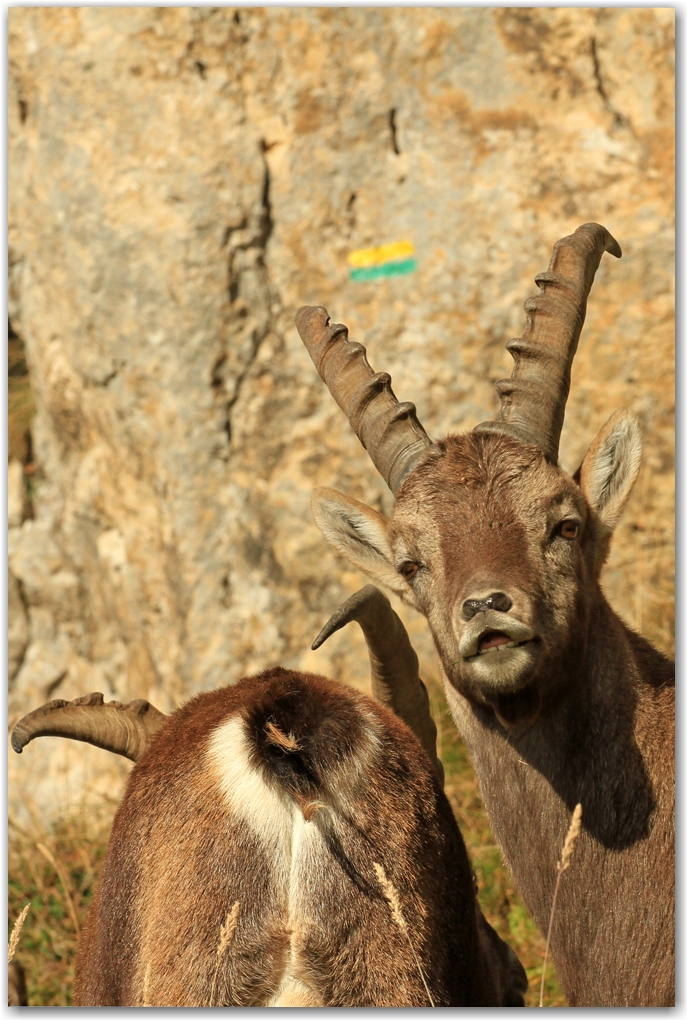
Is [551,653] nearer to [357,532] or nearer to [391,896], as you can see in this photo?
[391,896]

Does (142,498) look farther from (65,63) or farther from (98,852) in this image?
(65,63)

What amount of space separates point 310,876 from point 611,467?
211cm

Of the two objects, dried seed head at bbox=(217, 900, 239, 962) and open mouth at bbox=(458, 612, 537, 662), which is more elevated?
open mouth at bbox=(458, 612, 537, 662)

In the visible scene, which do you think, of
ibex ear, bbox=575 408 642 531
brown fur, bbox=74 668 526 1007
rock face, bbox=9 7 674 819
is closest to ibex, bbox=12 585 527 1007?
brown fur, bbox=74 668 526 1007

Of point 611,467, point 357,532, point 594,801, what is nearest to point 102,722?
point 357,532

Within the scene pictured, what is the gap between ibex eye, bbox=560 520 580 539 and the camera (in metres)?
4.17

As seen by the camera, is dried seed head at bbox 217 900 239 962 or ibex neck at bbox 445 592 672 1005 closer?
dried seed head at bbox 217 900 239 962

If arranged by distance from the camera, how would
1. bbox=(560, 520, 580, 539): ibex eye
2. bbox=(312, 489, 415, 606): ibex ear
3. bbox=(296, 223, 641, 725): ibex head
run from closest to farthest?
bbox=(296, 223, 641, 725): ibex head < bbox=(560, 520, 580, 539): ibex eye < bbox=(312, 489, 415, 606): ibex ear

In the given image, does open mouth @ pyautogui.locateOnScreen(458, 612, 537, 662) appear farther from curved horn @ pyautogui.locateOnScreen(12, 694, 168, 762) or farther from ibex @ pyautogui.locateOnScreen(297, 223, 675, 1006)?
curved horn @ pyautogui.locateOnScreen(12, 694, 168, 762)

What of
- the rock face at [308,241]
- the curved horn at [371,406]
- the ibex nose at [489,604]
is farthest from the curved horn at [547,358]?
the rock face at [308,241]

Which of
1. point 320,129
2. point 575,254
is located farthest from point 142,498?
point 575,254

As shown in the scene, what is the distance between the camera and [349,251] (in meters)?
8.23

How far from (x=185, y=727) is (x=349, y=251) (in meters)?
5.19

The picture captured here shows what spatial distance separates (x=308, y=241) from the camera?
8.23 metres
